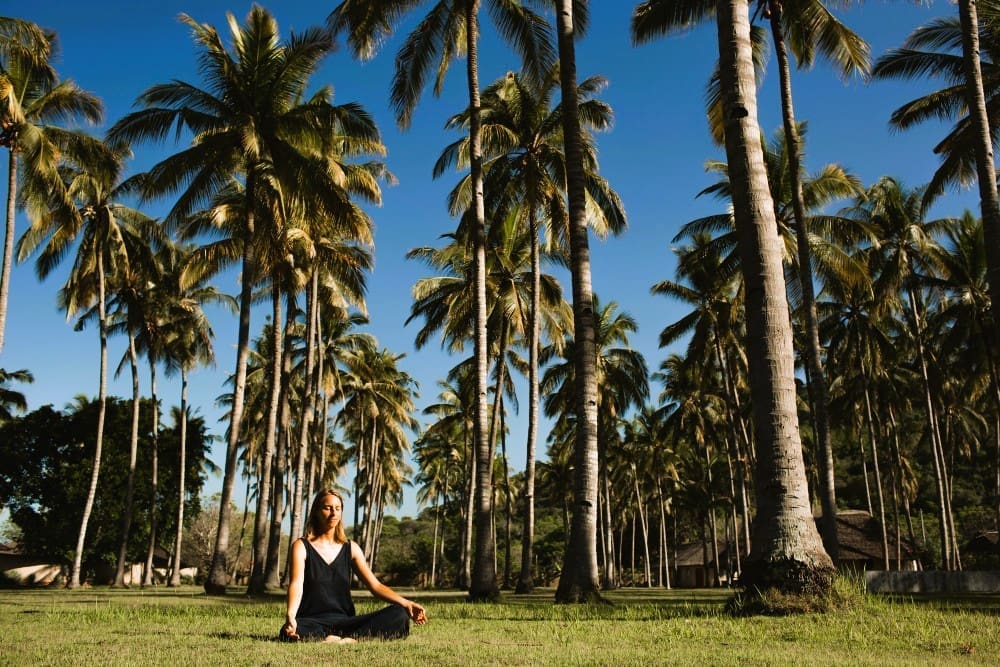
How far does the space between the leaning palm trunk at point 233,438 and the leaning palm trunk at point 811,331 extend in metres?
13.8

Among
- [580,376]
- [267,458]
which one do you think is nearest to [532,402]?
[267,458]

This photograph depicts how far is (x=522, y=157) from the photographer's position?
22453 millimetres

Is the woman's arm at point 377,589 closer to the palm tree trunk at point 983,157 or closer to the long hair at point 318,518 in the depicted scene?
the long hair at point 318,518

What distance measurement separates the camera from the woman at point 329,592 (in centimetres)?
568

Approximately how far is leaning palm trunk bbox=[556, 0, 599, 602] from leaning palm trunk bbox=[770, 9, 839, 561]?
6.64 meters

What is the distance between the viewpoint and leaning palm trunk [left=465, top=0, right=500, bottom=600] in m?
15.7

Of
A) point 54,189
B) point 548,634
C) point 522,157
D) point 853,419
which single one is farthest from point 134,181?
point 853,419

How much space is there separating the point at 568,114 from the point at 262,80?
947 cm

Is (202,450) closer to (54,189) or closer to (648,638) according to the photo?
(54,189)

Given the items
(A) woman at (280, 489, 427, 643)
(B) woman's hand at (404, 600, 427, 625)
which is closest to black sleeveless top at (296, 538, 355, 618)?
(A) woman at (280, 489, 427, 643)

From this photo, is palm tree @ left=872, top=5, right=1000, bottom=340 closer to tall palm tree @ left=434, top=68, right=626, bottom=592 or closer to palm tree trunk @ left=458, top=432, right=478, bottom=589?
tall palm tree @ left=434, top=68, right=626, bottom=592

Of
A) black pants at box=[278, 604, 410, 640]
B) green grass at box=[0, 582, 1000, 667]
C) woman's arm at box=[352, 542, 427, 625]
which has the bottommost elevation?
green grass at box=[0, 582, 1000, 667]

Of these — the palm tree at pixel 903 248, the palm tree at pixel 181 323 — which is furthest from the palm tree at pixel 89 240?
the palm tree at pixel 903 248

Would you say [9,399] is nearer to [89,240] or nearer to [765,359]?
[89,240]
